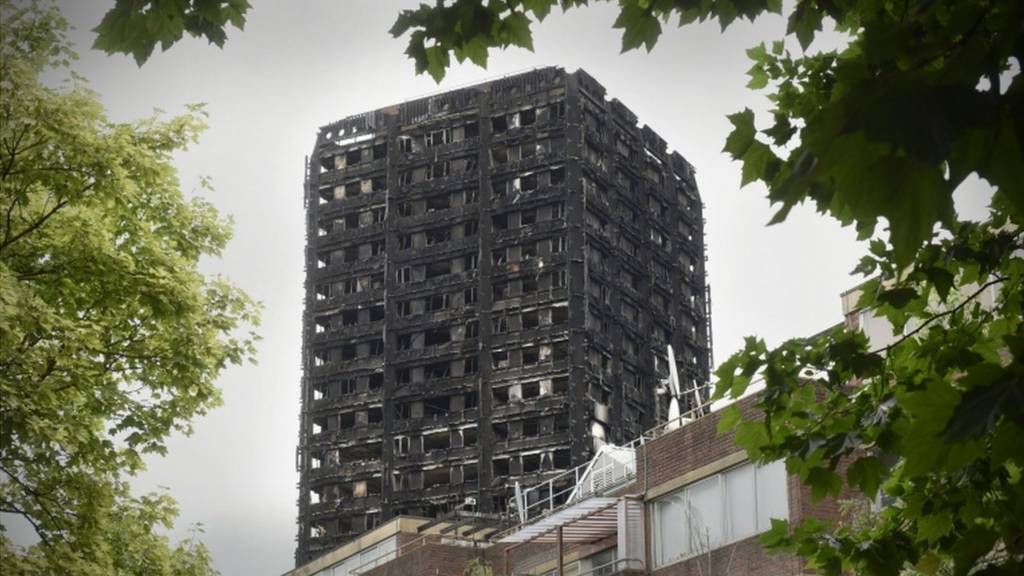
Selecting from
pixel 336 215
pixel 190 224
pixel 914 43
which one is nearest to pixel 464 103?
pixel 336 215

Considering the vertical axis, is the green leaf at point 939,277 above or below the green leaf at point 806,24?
below

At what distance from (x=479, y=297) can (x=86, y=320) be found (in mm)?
102321

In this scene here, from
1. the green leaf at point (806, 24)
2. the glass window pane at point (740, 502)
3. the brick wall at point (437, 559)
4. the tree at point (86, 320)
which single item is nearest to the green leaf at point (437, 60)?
the green leaf at point (806, 24)

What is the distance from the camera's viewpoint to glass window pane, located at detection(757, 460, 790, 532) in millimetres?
35938

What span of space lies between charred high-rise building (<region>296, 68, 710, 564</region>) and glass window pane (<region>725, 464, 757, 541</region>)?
78375 mm

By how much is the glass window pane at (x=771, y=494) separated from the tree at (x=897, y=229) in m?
27.0

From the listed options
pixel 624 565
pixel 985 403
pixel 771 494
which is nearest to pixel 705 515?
pixel 771 494

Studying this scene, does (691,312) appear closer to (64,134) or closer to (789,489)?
(789,489)

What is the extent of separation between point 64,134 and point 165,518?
571cm

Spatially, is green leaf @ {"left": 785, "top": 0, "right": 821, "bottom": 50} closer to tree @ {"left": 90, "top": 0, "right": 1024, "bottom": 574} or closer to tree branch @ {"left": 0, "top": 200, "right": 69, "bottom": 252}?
tree @ {"left": 90, "top": 0, "right": 1024, "bottom": 574}

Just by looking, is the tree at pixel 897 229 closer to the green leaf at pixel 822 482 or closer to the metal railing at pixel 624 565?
the green leaf at pixel 822 482

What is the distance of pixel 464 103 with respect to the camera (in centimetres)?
13025

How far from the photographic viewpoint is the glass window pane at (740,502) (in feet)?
121

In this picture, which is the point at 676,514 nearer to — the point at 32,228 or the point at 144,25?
the point at 32,228
